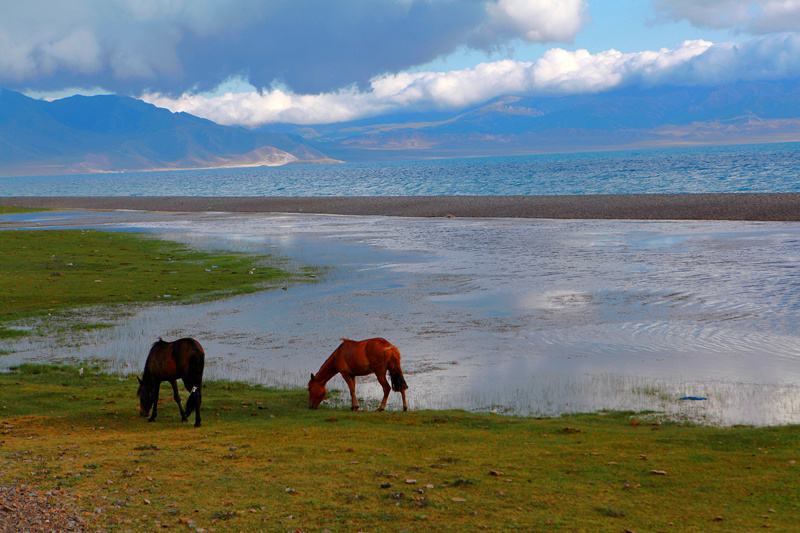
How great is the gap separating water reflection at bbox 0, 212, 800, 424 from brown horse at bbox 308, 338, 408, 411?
114 centimetres

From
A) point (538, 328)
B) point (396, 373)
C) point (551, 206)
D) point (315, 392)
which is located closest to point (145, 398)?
point (315, 392)

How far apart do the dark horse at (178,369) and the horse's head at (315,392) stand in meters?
2.23

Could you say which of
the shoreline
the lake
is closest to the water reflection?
the lake

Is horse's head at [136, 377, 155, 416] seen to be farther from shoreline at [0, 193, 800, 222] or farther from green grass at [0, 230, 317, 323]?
shoreline at [0, 193, 800, 222]

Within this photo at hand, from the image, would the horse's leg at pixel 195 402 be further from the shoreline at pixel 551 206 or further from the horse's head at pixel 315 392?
the shoreline at pixel 551 206

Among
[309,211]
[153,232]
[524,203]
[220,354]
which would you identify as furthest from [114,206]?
[220,354]

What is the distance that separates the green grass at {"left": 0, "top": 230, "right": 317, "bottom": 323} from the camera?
24.7m

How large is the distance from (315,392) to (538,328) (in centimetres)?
856

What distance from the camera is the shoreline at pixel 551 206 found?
57094 mm

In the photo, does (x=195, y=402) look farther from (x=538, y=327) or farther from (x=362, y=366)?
(x=538, y=327)

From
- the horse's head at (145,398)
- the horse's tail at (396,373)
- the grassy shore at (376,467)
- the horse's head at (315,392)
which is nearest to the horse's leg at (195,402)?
the grassy shore at (376,467)

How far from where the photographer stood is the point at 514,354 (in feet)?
55.8

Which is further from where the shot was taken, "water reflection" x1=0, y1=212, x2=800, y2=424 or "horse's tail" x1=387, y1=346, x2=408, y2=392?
"water reflection" x1=0, y1=212, x2=800, y2=424

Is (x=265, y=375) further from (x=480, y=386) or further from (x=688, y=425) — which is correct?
(x=688, y=425)
